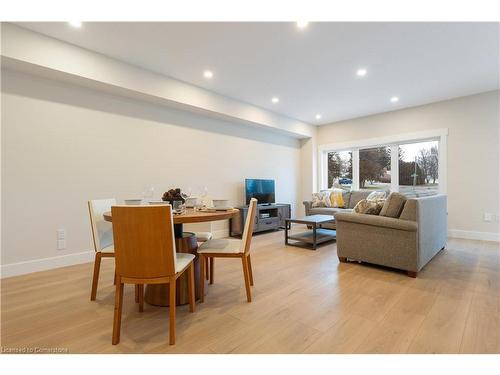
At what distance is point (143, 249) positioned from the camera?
1551 mm

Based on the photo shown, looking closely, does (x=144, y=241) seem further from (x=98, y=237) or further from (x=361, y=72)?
(x=361, y=72)

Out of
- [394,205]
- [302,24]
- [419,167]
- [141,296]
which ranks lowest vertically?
[141,296]

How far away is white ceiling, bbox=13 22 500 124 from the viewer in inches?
103

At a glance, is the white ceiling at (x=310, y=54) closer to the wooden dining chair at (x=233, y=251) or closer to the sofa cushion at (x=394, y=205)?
the sofa cushion at (x=394, y=205)

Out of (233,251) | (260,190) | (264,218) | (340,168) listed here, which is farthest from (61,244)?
(340,168)

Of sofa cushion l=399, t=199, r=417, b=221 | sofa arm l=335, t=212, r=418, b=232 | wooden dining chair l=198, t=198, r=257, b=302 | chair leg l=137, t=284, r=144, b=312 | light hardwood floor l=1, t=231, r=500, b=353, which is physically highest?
sofa cushion l=399, t=199, r=417, b=221

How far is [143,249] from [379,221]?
95.0 inches

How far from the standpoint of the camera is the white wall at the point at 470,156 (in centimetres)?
433

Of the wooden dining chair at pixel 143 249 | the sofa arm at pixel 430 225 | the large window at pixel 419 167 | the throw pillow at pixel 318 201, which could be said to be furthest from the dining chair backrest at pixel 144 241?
the large window at pixel 419 167

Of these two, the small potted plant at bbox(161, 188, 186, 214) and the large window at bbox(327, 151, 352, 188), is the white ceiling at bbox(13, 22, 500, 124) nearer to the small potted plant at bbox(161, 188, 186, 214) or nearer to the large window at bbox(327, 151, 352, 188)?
the small potted plant at bbox(161, 188, 186, 214)

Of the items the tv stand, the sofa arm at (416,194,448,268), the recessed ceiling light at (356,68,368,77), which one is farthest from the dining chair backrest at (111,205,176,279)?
the recessed ceiling light at (356,68,368,77)

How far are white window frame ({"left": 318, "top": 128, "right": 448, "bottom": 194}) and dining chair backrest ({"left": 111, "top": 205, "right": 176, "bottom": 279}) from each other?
526 centimetres

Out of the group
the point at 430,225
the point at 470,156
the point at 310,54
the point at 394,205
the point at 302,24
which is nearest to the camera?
the point at 302,24
